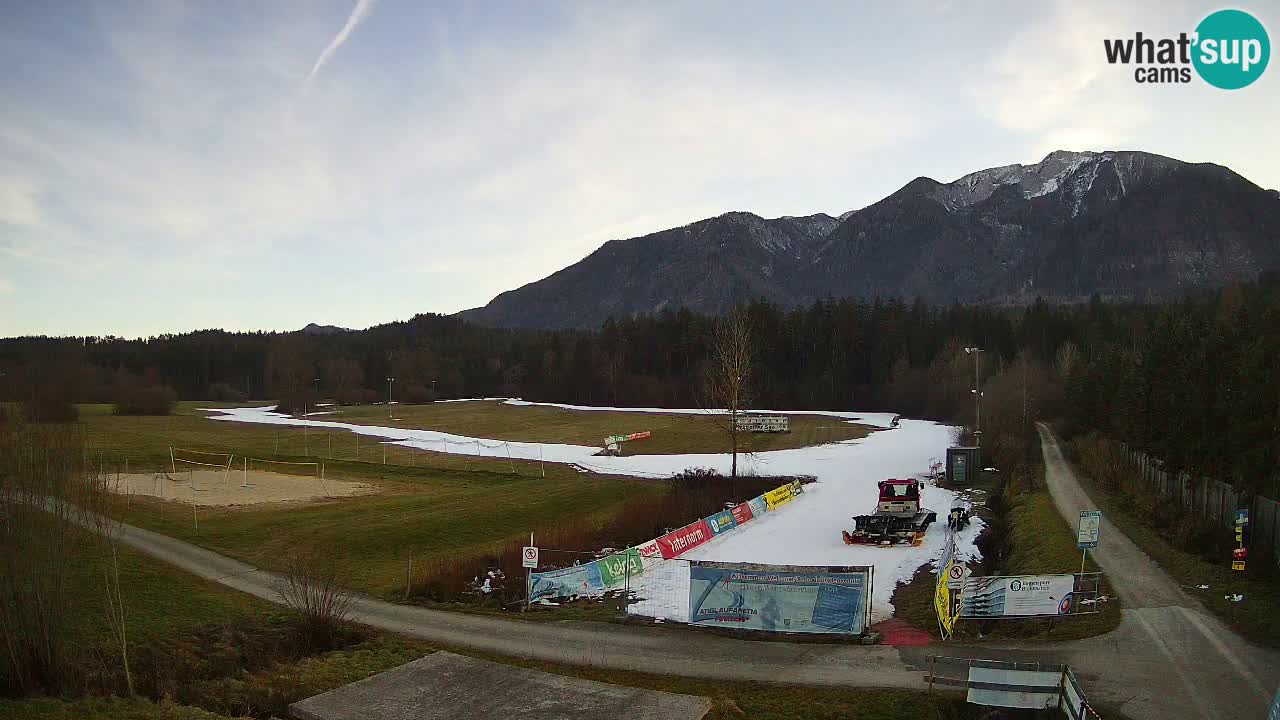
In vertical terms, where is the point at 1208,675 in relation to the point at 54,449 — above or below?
A: below

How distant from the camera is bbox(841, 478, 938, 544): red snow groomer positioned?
31.9m

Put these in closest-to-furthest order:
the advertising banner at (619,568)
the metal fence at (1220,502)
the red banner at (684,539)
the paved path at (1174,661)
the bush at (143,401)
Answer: the paved path at (1174,661) < the metal fence at (1220,502) < the advertising banner at (619,568) < the red banner at (684,539) < the bush at (143,401)

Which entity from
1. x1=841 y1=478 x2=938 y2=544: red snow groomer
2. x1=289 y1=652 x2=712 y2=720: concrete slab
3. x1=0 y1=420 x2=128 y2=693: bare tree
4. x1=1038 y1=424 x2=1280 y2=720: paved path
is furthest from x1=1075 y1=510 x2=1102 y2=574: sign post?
x1=0 y1=420 x2=128 y2=693: bare tree

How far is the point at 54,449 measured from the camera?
46.2ft

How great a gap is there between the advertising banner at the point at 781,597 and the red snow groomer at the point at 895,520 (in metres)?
13.2

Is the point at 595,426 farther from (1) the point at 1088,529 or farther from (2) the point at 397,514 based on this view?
(1) the point at 1088,529

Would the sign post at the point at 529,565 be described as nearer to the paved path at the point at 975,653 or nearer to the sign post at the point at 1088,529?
the paved path at the point at 975,653

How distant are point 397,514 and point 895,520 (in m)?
24.7

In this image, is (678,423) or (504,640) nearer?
(504,640)

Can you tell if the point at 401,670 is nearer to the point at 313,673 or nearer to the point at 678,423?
the point at 313,673

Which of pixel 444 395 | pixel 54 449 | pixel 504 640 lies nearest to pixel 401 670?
pixel 504 640

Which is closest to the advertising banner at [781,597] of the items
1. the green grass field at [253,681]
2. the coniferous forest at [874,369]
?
the green grass field at [253,681]

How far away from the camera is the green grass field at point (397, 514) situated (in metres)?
31.0

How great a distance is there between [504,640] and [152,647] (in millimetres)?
8187
